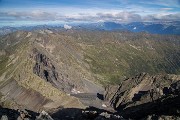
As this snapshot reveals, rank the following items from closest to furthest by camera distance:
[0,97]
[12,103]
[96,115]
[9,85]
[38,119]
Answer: [38,119]
[96,115]
[12,103]
[0,97]
[9,85]

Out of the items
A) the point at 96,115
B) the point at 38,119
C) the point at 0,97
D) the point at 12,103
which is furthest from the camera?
the point at 0,97

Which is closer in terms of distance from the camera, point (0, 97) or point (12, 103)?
point (12, 103)

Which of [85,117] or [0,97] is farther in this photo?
[0,97]

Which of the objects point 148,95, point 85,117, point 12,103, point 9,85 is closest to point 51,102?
point 12,103

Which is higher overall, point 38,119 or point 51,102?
point 38,119

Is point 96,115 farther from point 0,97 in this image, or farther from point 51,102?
point 0,97

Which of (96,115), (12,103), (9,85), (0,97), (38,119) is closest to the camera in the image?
(38,119)

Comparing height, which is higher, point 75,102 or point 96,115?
point 96,115

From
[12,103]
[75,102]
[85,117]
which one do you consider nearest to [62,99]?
[75,102]

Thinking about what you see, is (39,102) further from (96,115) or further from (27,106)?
(96,115)
